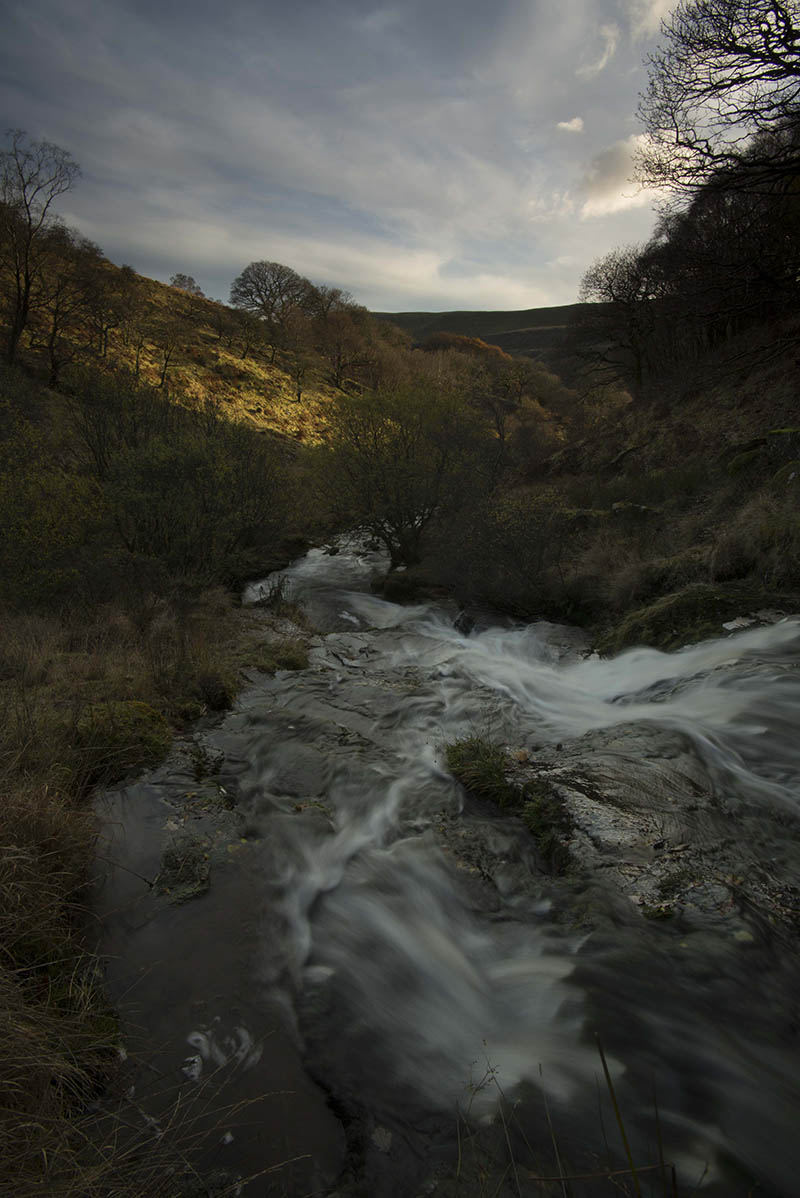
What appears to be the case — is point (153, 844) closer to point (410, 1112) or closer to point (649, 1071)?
point (410, 1112)

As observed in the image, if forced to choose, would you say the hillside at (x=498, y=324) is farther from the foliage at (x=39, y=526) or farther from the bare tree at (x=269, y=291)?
the foliage at (x=39, y=526)

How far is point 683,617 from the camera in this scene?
9086 mm

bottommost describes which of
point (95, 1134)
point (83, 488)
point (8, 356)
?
point (95, 1134)

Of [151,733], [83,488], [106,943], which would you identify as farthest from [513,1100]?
[83,488]

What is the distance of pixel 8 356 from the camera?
97.7 ft

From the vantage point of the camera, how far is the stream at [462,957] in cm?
248

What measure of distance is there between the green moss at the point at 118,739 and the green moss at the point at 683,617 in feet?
24.2

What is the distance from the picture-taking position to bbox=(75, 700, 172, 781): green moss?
542 centimetres

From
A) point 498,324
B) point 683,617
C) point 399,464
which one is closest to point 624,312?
point 399,464

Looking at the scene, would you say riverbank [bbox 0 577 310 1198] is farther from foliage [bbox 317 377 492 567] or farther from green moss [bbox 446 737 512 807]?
foliage [bbox 317 377 492 567]

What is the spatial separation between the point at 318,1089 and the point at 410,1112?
18.2 inches

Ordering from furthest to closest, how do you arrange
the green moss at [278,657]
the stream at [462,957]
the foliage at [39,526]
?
the foliage at [39,526]
the green moss at [278,657]
the stream at [462,957]

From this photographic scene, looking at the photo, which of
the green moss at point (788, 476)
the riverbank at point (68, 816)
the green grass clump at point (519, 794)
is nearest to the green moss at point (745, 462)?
the green moss at point (788, 476)

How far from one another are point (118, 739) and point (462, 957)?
4013mm
